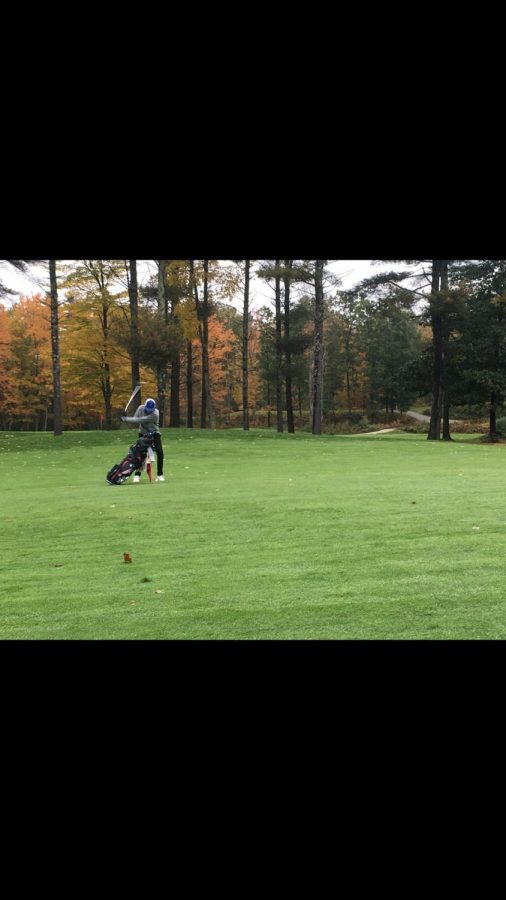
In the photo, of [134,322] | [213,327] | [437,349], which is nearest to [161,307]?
[134,322]

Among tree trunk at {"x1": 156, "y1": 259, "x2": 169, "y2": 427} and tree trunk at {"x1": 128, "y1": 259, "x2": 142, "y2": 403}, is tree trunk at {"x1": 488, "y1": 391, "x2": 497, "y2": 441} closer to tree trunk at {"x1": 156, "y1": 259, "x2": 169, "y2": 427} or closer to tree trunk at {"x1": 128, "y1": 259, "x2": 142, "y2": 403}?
tree trunk at {"x1": 156, "y1": 259, "x2": 169, "y2": 427}

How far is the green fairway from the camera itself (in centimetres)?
427

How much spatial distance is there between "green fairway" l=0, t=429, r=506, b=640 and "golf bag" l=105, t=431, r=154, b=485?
494 millimetres

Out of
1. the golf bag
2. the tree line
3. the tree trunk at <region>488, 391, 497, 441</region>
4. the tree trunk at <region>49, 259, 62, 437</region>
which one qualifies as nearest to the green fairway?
the golf bag

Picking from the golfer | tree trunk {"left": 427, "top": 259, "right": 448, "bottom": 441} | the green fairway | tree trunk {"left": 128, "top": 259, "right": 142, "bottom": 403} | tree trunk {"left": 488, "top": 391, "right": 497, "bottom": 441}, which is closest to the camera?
the green fairway

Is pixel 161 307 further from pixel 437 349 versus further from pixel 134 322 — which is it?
pixel 437 349

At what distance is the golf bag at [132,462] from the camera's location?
12.1 meters

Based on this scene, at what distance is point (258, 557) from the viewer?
6.20 meters

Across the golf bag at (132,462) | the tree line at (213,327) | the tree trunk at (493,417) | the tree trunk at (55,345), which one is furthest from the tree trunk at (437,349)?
the golf bag at (132,462)

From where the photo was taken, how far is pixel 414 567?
5.59m
